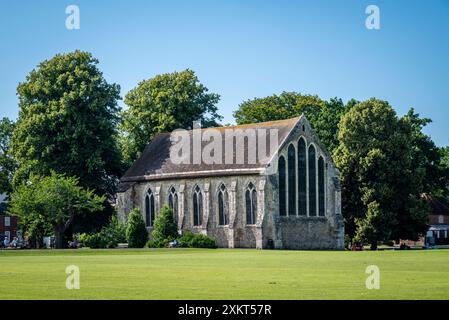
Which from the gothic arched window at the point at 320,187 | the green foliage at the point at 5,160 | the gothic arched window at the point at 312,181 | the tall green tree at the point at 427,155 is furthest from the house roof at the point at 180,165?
the green foliage at the point at 5,160

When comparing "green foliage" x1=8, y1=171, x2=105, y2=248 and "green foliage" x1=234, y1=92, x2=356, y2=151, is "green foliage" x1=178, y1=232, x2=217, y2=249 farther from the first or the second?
"green foliage" x1=234, y1=92, x2=356, y2=151

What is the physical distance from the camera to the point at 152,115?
3647 inches

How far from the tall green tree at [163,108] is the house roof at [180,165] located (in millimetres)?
3747

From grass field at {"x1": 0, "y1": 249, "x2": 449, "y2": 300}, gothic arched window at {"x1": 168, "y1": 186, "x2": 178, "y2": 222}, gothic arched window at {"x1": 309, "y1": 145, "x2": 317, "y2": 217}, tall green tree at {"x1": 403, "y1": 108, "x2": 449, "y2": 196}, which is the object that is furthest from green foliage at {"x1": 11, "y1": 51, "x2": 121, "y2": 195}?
grass field at {"x1": 0, "y1": 249, "x2": 449, "y2": 300}

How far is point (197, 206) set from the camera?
80438 millimetres

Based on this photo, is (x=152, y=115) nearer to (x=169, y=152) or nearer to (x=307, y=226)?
(x=169, y=152)

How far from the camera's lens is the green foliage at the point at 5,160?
357ft

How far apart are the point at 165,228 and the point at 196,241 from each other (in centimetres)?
424

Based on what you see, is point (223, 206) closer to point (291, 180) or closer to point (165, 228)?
point (165, 228)

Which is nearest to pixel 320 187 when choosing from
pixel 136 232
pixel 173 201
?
pixel 173 201
